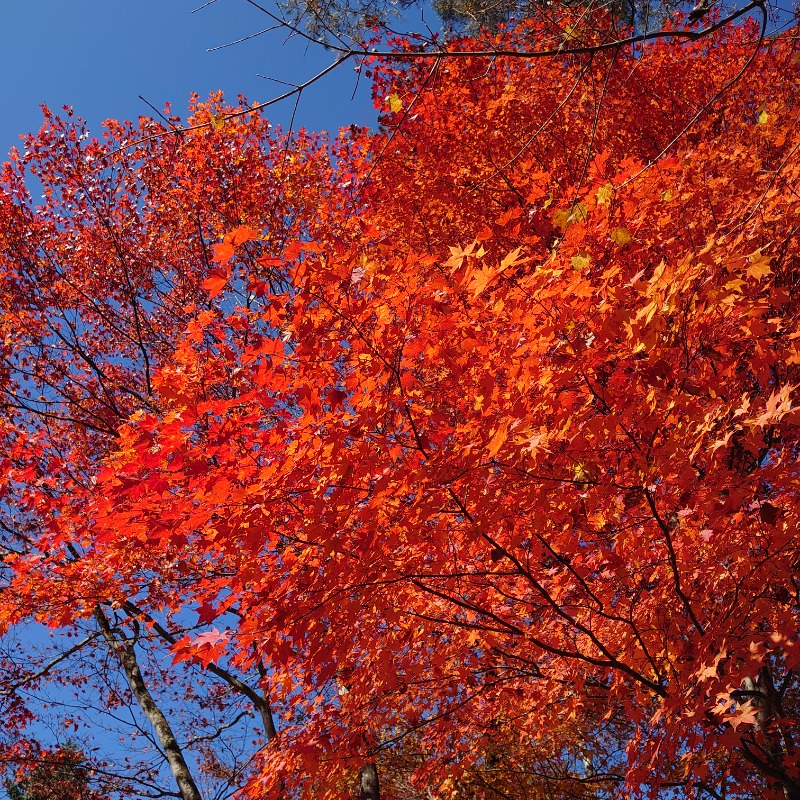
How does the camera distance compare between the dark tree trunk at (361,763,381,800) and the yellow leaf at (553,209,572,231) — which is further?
the dark tree trunk at (361,763,381,800)

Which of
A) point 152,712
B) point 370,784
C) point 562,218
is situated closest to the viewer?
point 562,218

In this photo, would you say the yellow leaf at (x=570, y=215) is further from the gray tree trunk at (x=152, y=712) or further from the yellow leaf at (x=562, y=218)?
the gray tree trunk at (x=152, y=712)

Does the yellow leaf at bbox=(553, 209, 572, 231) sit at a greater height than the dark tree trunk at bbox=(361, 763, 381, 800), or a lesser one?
greater

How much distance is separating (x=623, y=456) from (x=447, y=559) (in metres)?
1.74

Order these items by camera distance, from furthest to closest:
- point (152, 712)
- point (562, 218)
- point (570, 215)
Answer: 1. point (152, 712)
2. point (562, 218)
3. point (570, 215)

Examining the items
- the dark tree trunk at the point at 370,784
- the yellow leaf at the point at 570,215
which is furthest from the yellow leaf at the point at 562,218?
the dark tree trunk at the point at 370,784

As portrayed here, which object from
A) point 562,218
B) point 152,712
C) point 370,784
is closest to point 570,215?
point 562,218

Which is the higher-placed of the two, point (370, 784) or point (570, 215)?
point (570, 215)

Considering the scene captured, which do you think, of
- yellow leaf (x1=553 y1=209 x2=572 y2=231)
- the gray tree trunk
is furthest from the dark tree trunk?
yellow leaf (x1=553 y1=209 x2=572 y2=231)

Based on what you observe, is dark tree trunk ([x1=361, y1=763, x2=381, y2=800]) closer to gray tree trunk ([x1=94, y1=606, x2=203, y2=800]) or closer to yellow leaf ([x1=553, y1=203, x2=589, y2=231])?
gray tree trunk ([x1=94, y1=606, x2=203, y2=800])

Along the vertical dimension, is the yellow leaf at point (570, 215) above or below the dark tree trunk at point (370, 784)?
above

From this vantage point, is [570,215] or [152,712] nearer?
[570,215]

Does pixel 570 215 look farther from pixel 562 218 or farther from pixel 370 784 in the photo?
pixel 370 784

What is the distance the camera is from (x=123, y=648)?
36.0 feet
